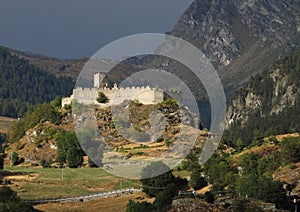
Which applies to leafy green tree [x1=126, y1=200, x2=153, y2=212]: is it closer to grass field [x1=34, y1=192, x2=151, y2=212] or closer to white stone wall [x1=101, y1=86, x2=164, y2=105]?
grass field [x1=34, y1=192, x2=151, y2=212]

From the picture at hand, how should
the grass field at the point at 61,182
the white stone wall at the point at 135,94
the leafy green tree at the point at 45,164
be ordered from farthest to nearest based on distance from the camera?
the white stone wall at the point at 135,94 < the leafy green tree at the point at 45,164 < the grass field at the point at 61,182

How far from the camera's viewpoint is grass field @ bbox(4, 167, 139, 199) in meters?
102

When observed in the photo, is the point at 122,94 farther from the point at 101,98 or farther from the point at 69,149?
the point at 69,149

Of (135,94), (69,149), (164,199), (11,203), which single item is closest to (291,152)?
(164,199)

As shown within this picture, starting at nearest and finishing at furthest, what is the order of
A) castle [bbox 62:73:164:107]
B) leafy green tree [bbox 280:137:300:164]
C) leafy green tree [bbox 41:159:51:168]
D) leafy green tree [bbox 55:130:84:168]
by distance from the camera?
leafy green tree [bbox 280:137:300:164]
leafy green tree [bbox 55:130:84:168]
leafy green tree [bbox 41:159:51:168]
castle [bbox 62:73:164:107]

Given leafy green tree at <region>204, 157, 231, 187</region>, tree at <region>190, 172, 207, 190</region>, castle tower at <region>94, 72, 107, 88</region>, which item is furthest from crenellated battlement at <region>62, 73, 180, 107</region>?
tree at <region>190, 172, 207, 190</region>

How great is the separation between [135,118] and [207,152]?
15.3 metres

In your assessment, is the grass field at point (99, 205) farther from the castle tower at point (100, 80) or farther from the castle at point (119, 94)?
the castle tower at point (100, 80)

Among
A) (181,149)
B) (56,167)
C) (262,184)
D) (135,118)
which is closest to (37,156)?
(56,167)

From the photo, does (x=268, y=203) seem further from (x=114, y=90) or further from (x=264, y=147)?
(x=114, y=90)

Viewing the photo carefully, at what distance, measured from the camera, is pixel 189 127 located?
460 feet

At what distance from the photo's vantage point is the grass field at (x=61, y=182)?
102 meters

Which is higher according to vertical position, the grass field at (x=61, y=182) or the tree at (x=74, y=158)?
the tree at (x=74, y=158)

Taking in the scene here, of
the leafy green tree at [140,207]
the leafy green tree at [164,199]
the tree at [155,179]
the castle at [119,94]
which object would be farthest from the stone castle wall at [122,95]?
the leafy green tree at [140,207]
